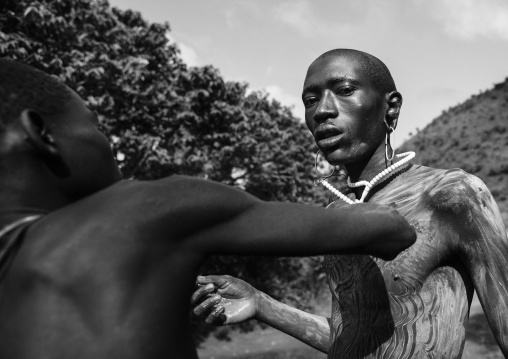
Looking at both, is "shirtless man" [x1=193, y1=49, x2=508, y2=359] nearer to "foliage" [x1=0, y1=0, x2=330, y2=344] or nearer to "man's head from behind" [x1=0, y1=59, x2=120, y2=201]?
"man's head from behind" [x1=0, y1=59, x2=120, y2=201]

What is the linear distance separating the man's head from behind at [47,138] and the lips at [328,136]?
4.31 ft

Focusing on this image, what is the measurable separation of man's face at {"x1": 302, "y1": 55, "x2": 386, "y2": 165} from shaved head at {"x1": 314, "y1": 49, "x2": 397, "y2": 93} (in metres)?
0.02

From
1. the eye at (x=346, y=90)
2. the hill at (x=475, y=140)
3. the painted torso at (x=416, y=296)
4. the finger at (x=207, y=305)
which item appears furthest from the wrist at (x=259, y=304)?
the hill at (x=475, y=140)

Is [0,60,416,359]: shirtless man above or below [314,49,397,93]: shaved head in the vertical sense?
below

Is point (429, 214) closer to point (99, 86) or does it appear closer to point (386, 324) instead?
point (386, 324)

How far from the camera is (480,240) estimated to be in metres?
2.40

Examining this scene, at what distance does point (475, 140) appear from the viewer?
139ft

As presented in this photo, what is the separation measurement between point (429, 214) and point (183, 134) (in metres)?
15.0

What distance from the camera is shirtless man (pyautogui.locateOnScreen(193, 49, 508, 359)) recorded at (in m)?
2.41

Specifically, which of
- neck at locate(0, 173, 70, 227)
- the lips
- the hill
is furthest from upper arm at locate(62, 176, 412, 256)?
the hill

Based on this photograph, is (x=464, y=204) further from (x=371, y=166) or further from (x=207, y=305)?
(x=207, y=305)

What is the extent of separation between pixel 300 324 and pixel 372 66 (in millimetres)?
1224

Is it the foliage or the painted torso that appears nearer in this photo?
the painted torso

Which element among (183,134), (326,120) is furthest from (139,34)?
(326,120)
